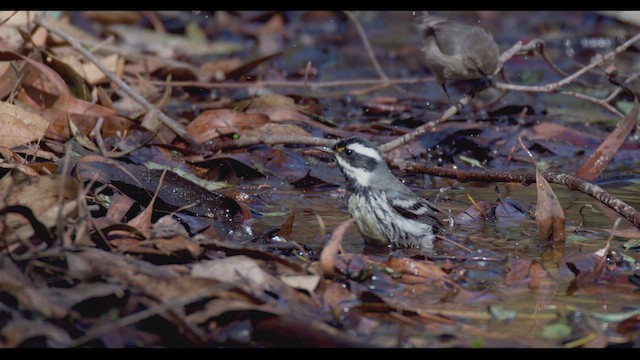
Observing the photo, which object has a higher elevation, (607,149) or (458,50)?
(458,50)

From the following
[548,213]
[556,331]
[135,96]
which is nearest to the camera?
[556,331]

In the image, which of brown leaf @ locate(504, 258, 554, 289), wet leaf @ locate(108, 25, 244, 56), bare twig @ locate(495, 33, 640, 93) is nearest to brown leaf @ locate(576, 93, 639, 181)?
bare twig @ locate(495, 33, 640, 93)

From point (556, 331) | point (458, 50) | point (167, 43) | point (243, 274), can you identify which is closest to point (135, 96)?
point (458, 50)

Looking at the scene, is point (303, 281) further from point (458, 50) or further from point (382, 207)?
point (458, 50)

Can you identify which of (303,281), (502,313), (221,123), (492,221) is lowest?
(492,221)

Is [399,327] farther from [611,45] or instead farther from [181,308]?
[611,45]

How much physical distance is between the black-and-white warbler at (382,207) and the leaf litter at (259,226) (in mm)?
205

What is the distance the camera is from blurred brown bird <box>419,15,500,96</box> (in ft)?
25.4

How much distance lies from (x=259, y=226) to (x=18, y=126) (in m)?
1.74

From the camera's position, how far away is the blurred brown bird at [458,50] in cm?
775

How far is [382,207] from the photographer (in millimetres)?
6297

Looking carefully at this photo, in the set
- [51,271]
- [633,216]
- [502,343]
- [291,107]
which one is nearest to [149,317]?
[51,271]

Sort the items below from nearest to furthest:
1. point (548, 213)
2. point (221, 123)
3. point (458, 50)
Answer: point (548, 213) < point (458, 50) < point (221, 123)

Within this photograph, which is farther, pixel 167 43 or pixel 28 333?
pixel 167 43
